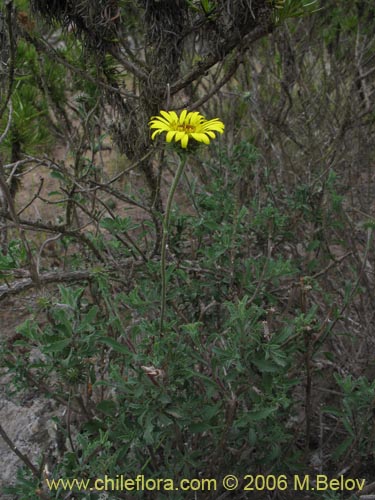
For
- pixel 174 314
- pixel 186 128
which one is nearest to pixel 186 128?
pixel 186 128

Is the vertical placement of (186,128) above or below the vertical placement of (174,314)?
above

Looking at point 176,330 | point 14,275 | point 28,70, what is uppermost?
point 28,70

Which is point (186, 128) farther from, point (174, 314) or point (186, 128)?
point (174, 314)

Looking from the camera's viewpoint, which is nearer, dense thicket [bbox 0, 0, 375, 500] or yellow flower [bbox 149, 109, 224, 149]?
yellow flower [bbox 149, 109, 224, 149]

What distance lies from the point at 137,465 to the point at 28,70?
6.05ft

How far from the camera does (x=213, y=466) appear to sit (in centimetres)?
157

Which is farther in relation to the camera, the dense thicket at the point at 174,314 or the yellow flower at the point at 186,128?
the dense thicket at the point at 174,314

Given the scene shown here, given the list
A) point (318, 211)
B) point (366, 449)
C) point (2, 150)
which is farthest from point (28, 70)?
point (366, 449)

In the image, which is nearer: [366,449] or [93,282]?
[366,449]

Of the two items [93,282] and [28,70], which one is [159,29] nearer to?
[93,282]

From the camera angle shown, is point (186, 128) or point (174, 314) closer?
point (186, 128)

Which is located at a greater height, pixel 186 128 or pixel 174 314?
pixel 186 128

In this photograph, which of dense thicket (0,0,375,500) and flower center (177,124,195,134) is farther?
dense thicket (0,0,375,500)

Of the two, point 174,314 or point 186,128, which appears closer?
point 186,128
